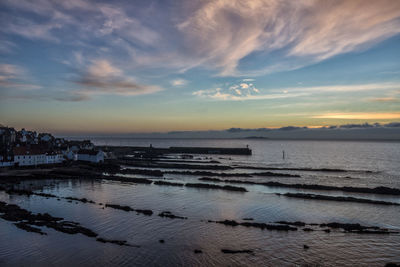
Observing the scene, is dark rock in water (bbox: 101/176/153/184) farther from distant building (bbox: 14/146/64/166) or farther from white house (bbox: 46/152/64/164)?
white house (bbox: 46/152/64/164)

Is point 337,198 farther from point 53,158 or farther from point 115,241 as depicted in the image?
point 53,158

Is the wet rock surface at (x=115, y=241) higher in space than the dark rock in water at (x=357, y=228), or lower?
higher

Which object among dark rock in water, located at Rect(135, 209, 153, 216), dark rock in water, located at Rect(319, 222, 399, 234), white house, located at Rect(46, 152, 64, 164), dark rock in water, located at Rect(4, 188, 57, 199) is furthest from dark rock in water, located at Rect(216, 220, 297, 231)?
white house, located at Rect(46, 152, 64, 164)

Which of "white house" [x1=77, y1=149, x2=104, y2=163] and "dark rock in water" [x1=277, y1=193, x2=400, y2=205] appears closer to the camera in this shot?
"dark rock in water" [x1=277, y1=193, x2=400, y2=205]

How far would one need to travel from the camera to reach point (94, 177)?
54.9 m

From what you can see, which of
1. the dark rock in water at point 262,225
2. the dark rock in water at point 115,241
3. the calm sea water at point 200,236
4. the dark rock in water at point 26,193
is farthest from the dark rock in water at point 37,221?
the dark rock in water at point 262,225

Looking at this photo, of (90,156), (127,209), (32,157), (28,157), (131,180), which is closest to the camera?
(127,209)

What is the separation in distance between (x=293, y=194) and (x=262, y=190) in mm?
5526

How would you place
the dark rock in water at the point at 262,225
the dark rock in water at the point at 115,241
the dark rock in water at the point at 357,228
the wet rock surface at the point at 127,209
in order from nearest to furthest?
the dark rock in water at the point at 115,241 → the dark rock in water at the point at 357,228 → the dark rock in water at the point at 262,225 → the wet rock surface at the point at 127,209

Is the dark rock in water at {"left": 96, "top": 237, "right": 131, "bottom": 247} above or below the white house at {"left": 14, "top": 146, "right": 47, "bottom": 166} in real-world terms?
below

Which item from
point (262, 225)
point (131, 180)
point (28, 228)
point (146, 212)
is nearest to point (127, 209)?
point (146, 212)

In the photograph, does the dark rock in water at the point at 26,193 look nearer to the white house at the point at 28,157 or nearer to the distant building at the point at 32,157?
the white house at the point at 28,157

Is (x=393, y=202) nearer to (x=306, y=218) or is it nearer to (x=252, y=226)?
(x=306, y=218)

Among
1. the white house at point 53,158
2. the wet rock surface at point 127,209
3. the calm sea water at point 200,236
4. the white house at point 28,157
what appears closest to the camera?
the calm sea water at point 200,236
